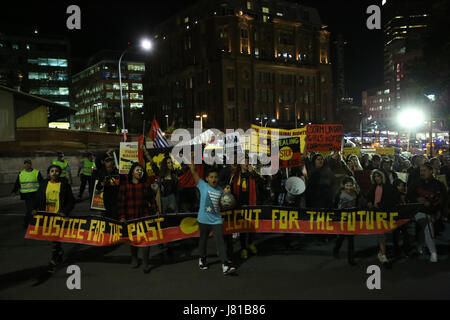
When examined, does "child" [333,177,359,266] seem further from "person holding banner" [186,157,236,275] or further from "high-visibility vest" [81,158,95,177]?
"high-visibility vest" [81,158,95,177]

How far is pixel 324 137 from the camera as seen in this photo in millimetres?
12805

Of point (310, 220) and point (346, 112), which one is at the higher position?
point (346, 112)

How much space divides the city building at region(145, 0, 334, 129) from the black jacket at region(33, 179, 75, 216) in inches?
2618

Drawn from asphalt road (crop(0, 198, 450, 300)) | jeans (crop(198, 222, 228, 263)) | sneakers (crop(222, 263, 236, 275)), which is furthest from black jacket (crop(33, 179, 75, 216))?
sneakers (crop(222, 263, 236, 275))

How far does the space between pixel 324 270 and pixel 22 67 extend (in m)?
103

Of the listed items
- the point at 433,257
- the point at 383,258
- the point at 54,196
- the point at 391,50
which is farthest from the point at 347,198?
the point at 391,50

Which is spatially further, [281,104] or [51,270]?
[281,104]

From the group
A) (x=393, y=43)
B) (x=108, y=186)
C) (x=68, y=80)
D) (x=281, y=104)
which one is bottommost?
(x=108, y=186)

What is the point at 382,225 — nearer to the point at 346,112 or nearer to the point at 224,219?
the point at 224,219

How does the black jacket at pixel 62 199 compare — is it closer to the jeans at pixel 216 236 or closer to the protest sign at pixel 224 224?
the protest sign at pixel 224 224

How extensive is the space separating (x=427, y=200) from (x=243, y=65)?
71830 mm

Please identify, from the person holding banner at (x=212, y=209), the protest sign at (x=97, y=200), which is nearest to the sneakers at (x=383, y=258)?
the person holding banner at (x=212, y=209)
